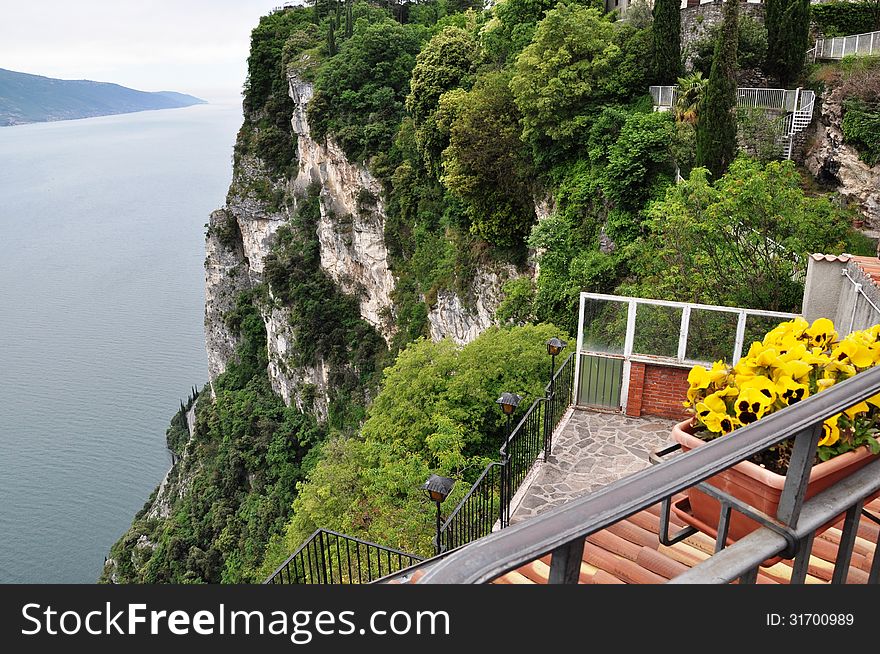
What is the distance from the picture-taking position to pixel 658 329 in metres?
9.92

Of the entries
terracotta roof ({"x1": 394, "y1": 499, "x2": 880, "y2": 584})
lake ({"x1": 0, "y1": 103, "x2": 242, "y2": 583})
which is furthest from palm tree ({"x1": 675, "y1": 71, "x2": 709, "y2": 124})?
lake ({"x1": 0, "y1": 103, "x2": 242, "y2": 583})

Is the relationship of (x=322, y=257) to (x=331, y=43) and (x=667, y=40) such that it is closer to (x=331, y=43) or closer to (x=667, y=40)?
(x=331, y=43)

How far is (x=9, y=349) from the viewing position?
75938 millimetres

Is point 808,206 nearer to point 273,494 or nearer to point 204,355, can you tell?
point 273,494

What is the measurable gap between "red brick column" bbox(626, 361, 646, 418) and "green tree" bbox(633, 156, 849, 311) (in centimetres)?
393

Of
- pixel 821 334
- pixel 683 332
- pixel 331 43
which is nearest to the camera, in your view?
pixel 821 334

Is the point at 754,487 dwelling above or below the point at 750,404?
below

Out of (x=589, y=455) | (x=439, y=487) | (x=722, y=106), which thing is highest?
(x=722, y=106)

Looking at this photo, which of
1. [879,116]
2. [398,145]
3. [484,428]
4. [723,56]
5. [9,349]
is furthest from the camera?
[9,349]

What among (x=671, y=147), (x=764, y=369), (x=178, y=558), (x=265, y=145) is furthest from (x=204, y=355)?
(x=764, y=369)

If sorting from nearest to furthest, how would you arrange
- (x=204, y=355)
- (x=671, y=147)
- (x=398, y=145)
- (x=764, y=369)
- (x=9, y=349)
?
(x=764, y=369) → (x=671, y=147) → (x=398, y=145) → (x=9, y=349) → (x=204, y=355)

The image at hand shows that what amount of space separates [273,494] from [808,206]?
2996cm

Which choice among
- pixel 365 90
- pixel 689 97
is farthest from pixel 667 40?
pixel 365 90

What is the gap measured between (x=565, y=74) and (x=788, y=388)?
19.8 m
